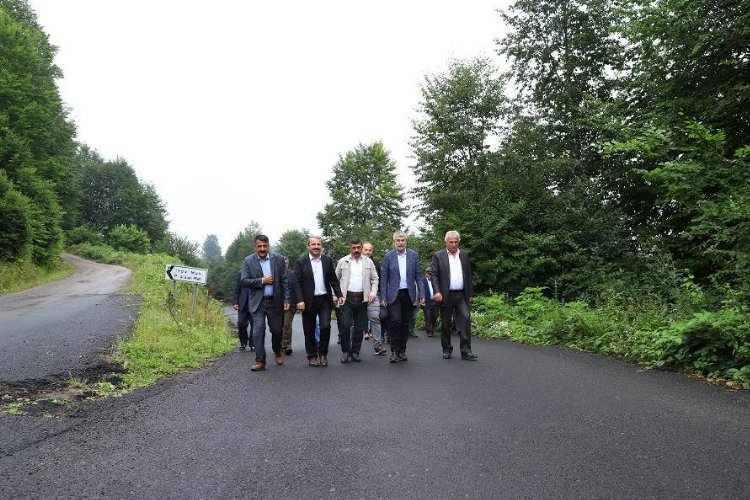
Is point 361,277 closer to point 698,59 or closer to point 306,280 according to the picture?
point 306,280

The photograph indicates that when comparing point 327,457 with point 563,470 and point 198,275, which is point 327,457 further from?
point 198,275

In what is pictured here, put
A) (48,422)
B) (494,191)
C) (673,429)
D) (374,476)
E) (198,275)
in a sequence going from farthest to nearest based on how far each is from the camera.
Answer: (494,191) → (198,275) → (48,422) → (673,429) → (374,476)

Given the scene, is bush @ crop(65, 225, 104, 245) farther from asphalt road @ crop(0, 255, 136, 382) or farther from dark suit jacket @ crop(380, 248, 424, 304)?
dark suit jacket @ crop(380, 248, 424, 304)

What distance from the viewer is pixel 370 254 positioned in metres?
9.82

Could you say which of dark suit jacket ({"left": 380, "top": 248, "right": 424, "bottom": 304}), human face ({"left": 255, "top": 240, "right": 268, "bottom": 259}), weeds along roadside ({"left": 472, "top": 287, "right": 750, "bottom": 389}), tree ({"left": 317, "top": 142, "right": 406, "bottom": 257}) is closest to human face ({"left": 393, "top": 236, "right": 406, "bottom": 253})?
dark suit jacket ({"left": 380, "top": 248, "right": 424, "bottom": 304})

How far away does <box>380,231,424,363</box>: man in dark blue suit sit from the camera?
332 inches

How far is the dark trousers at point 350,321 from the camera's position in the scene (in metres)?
8.38

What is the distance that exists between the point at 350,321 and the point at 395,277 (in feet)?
3.64

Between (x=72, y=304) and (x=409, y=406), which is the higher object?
(x=72, y=304)

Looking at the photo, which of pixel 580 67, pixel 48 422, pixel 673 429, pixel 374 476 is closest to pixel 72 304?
pixel 48 422

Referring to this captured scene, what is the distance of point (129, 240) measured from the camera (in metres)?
59.3

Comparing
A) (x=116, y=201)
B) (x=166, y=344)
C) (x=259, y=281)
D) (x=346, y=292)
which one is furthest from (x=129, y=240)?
(x=346, y=292)

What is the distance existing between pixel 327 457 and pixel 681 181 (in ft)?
30.1

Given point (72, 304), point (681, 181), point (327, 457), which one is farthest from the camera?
point (72, 304)
